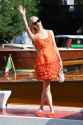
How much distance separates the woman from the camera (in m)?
9.24

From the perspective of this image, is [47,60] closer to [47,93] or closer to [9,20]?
[47,93]

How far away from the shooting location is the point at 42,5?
37.0 m

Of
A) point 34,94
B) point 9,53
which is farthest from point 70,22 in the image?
point 34,94

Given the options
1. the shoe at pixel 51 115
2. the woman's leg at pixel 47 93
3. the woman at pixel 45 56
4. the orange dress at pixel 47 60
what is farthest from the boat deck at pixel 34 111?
the orange dress at pixel 47 60

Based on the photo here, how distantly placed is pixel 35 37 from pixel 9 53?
504 centimetres

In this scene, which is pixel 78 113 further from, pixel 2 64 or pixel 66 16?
pixel 66 16

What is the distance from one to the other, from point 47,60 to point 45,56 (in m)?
0.07

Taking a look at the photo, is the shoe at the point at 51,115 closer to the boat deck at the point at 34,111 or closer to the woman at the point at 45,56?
the boat deck at the point at 34,111

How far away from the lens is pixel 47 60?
927 cm

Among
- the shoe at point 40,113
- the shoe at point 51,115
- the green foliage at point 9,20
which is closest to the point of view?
the shoe at point 51,115

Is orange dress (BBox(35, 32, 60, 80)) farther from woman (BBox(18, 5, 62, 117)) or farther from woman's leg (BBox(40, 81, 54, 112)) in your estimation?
woman's leg (BBox(40, 81, 54, 112))

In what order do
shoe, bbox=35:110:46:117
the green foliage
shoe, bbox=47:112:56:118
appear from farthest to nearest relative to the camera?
the green foliage → shoe, bbox=35:110:46:117 → shoe, bbox=47:112:56:118

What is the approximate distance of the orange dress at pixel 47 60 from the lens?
9.24 metres

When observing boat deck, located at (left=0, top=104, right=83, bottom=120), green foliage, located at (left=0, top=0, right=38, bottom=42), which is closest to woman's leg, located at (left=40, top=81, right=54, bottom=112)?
boat deck, located at (left=0, top=104, right=83, bottom=120)
